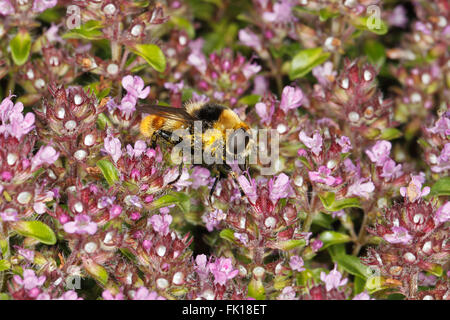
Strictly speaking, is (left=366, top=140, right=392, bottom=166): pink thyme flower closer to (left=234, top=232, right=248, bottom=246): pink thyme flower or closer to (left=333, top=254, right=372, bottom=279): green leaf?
(left=333, top=254, right=372, bottom=279): green leaf

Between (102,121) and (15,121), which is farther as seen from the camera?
(102,121)

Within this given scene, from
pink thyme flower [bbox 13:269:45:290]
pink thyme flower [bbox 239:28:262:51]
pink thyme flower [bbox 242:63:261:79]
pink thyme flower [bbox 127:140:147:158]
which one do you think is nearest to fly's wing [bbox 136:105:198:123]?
pink thyme flower [bbox 127:140:147:158]

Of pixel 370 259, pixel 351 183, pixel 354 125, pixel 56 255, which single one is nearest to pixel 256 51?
pixel 354 125

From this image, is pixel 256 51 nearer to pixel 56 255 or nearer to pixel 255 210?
pixel 255 210

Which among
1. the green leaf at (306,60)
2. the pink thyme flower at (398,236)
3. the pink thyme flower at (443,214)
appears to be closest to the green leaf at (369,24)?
the green leaf at (306,60)

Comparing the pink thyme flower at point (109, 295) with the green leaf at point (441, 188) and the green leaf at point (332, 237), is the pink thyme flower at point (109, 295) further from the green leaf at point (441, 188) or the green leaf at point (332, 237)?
the green leaf at point (441, 188)

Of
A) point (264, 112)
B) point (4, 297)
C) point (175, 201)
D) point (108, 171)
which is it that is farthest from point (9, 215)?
point (264, 112)

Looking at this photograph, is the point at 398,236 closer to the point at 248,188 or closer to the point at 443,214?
the point at 443,214
